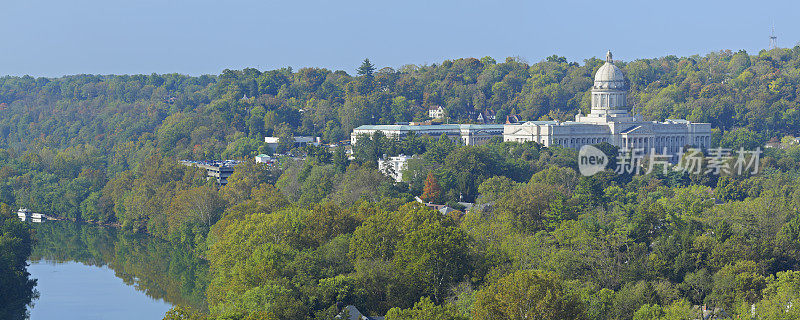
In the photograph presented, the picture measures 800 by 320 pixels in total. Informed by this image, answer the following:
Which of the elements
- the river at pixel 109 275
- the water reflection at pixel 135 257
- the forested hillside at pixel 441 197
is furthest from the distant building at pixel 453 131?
the river at pixel 109 275

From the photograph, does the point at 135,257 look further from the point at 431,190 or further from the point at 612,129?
the point at 612,129

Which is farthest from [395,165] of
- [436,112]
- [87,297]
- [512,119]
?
[436,112]

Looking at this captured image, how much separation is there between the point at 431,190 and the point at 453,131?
31.9 m

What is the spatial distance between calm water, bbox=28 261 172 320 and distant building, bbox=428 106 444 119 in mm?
54510

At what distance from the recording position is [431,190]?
65.1 metres

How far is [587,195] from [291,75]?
77818mm

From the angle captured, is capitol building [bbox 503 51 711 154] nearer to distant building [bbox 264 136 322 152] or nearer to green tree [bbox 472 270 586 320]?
distant building [bbox 264 136 322 152]

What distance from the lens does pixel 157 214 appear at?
7056cm

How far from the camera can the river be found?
50062mm

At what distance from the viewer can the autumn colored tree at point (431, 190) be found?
212 feet

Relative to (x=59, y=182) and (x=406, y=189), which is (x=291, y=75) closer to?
(x=59, y=182)

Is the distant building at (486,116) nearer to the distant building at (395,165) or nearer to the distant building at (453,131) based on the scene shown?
the distant building at (453,131)

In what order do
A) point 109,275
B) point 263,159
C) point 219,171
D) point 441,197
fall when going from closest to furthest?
point 109,275
point 441,197
point 219,171
point 263,159

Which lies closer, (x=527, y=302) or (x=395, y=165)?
(x=527, y=302)
